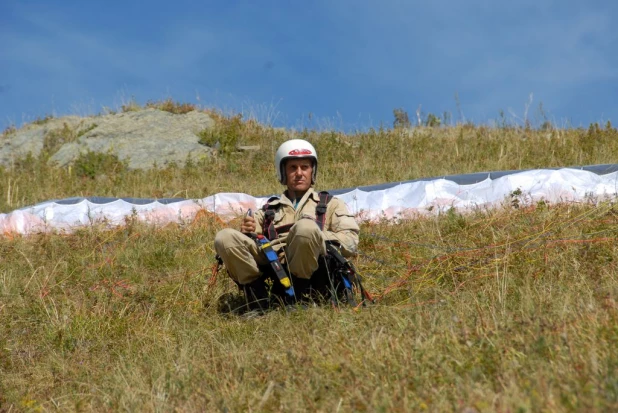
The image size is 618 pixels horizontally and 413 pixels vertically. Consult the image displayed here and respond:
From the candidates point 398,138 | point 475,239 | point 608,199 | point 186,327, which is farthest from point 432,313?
point 398,138

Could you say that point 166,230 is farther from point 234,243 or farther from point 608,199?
point 608,199

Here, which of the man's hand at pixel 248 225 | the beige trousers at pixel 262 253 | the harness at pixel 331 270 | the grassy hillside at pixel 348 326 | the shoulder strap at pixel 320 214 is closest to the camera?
the grassy hillside at pixel 348 326

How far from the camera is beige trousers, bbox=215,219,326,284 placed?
548 cm

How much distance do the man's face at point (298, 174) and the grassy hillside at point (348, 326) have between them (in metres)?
1.13

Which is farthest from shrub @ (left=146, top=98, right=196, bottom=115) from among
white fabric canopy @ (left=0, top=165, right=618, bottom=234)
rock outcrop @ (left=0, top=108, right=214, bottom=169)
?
white fabric canopy @ (left=0, top=165, right=618, bottom=234)

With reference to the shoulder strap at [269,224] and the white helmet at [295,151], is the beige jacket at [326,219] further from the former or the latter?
the white helmet at [295,151]

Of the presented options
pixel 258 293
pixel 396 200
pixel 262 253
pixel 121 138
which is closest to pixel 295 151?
pixel 262 253

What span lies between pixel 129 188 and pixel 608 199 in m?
9.71

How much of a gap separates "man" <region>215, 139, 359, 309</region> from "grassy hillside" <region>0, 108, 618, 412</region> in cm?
41

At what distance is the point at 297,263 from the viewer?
5.64m

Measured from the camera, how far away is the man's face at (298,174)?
632cm

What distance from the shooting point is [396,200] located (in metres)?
10.1

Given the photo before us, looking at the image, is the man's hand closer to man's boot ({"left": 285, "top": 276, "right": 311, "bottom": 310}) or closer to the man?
the man

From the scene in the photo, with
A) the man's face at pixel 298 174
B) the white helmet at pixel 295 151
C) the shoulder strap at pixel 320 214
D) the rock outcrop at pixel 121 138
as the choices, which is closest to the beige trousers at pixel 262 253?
the shoulder strap at pixel 320 214
